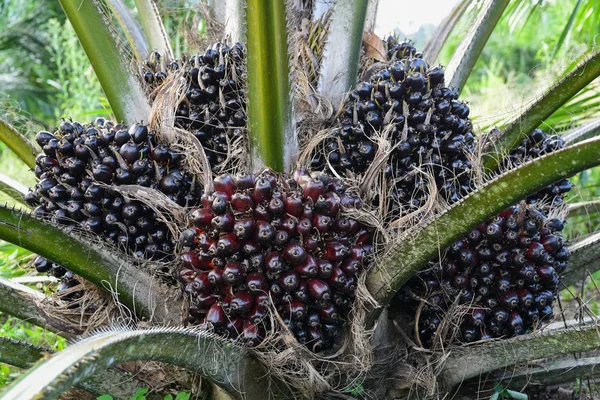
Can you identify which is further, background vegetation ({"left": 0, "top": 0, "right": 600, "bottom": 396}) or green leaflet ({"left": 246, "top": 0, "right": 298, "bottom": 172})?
background vegetation ({"left": 0, "top": 0, "right": 600, "bottom": 396})

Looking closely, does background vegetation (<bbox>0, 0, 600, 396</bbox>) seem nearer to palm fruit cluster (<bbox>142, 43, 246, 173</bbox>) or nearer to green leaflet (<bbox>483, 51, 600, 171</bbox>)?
green leaflet (<bbox>483, 51, 600, 171</bbox>)

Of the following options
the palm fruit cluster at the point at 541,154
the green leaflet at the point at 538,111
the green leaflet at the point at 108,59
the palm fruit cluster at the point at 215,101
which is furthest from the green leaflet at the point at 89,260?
the palm fruit cluster at the point at 541,154

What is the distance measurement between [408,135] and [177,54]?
6.41ft

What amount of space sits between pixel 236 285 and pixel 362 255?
39cm

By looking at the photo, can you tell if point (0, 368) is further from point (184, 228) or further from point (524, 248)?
point (524, 248)

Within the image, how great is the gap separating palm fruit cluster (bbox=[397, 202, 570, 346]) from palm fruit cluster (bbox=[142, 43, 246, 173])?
A: 0.83 metres

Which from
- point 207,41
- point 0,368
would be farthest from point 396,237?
point 0,368

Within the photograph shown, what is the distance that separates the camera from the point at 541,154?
2.29m

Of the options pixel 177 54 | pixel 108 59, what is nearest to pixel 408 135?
pixel 108 59

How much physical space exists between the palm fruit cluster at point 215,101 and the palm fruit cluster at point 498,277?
830mm

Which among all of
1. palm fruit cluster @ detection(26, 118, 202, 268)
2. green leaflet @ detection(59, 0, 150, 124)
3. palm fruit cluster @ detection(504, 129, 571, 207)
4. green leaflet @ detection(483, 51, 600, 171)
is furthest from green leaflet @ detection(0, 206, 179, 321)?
palm fruit cluster @ detection(504, 129, 571, 207)

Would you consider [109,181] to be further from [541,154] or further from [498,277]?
[541,154]

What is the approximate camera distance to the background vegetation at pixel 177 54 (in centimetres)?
273

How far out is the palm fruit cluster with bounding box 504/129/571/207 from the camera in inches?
87.7
